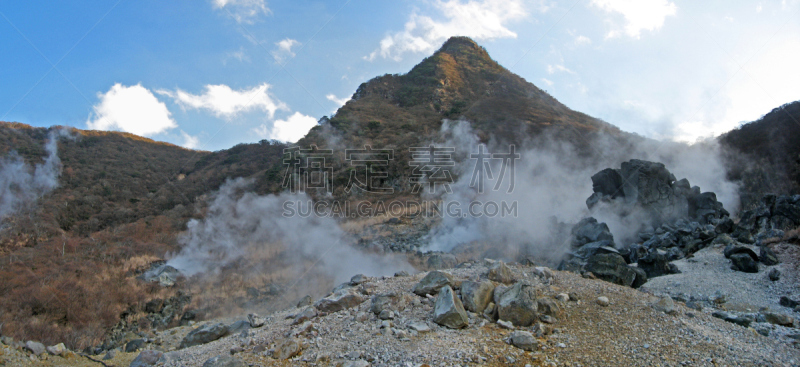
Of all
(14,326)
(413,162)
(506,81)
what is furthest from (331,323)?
(506,81)

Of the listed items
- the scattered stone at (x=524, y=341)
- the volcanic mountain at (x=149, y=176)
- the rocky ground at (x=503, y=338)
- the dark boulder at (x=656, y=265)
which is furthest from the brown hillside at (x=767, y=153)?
the scattered stone at (x=524, y=341)

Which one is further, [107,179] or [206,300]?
[107,179]

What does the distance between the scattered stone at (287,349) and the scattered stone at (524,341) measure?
89.0 inches

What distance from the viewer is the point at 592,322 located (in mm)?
3953

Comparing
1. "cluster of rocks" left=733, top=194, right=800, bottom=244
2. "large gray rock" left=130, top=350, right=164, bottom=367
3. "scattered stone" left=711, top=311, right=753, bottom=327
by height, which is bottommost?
"large gray rock" left=130, top=350, right=164, bottom=367

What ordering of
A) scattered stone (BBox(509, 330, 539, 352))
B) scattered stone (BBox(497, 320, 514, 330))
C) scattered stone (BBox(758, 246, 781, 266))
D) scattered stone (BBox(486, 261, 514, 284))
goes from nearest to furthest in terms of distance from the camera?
scattered stone (BBox(509, 330, 539, 352)), scattered stone (BBox(497, 320, 514, 330)), scattered stone (BBox(486, 261, 514, 284)), scattered stone (BBox(758, 246, 781, 266))

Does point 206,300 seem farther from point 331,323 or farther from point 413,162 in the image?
point 413,162

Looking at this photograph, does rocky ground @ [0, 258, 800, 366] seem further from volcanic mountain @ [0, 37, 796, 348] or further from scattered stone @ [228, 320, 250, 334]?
volcanic mountain @ [0, 37, 796, 348]

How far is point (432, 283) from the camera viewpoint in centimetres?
498

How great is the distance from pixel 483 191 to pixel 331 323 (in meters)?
14.1

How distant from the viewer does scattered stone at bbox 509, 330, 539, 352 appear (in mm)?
3354

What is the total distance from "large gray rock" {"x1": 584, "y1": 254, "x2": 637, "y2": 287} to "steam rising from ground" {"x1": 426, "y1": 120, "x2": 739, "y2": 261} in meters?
3.28

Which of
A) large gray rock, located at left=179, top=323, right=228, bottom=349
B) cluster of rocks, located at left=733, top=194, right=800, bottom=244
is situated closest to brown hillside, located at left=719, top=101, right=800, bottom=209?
cluster of rocks, located at left=733, top=194, right=800, bottom=244

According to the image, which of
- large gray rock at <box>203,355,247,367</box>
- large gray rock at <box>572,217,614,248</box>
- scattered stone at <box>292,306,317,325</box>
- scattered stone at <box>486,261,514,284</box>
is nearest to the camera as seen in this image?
large gray rock at <box>203,355,247,367</box>
